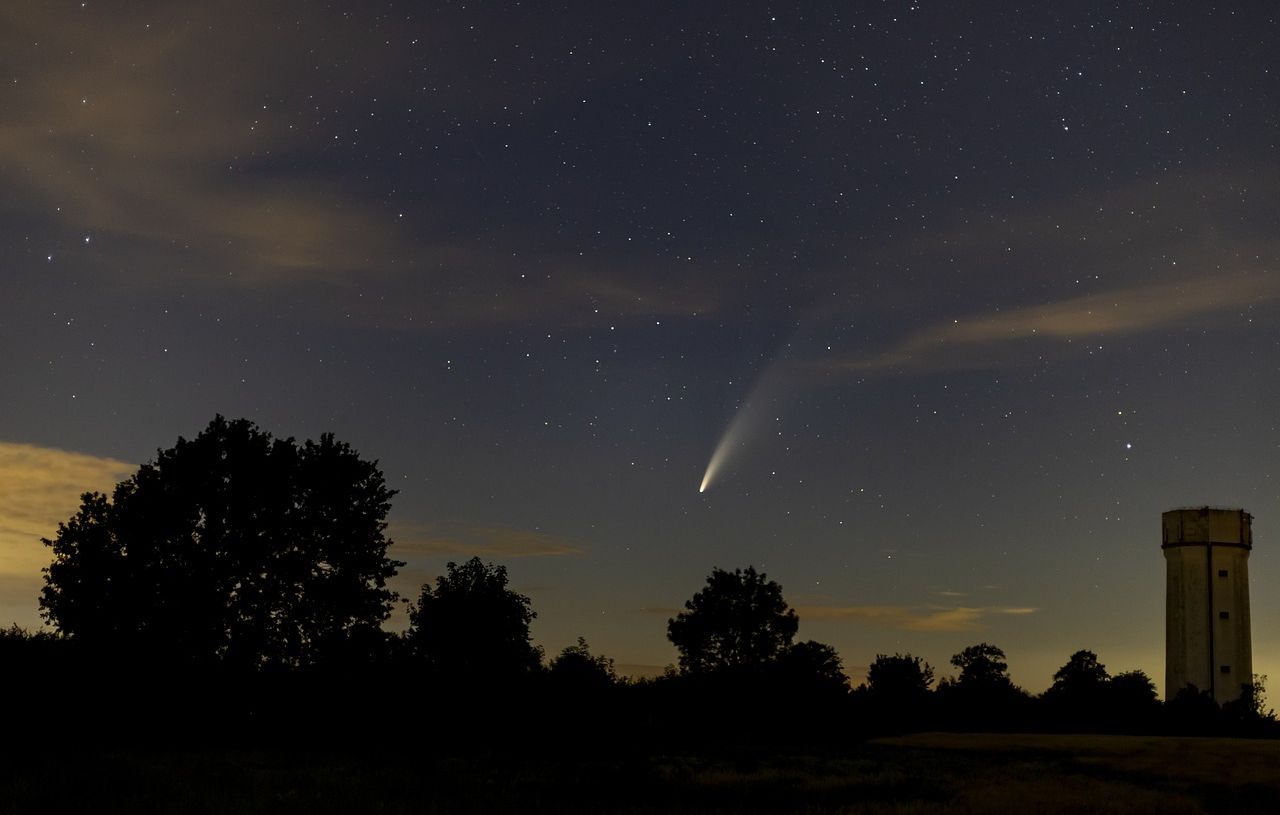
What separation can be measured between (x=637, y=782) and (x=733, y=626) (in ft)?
258

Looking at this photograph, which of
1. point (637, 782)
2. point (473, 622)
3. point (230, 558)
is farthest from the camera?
point (473, 622)

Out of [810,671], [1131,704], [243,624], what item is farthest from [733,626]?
[243,624]

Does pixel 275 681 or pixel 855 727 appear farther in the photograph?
pixel 855 727

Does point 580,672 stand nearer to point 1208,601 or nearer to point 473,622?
point 473,622

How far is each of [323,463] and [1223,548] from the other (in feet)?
251

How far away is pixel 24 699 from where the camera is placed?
44844mm

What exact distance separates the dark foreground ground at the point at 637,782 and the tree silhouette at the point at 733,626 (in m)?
62.7

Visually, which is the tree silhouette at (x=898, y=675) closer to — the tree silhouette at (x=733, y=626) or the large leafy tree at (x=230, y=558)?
the tree silhouette at (x=733, y=626)

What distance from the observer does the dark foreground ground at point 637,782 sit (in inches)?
1001

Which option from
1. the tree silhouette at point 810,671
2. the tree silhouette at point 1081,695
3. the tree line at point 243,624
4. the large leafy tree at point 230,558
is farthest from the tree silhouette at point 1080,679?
the large leafy tree at point 230,558

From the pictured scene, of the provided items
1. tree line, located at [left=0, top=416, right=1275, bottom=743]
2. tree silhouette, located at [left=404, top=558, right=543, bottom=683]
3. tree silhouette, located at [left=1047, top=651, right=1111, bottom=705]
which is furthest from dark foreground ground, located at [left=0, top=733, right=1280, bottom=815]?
tree silhouette, located at [left=1047, top=651, right=1111, bottom=705]

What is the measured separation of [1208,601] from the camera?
3829 inches

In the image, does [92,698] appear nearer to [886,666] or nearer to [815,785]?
[815,785]

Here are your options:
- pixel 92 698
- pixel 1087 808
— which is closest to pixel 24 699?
pixel 92 698
